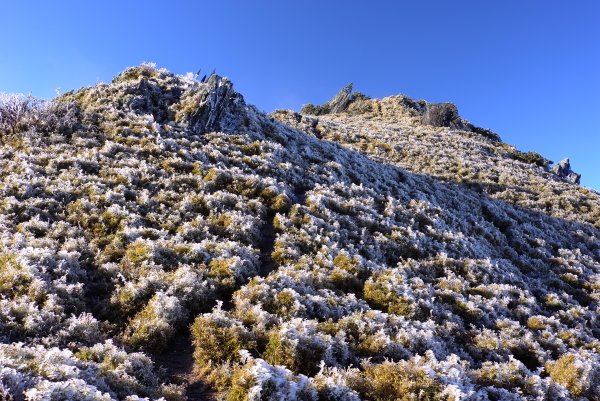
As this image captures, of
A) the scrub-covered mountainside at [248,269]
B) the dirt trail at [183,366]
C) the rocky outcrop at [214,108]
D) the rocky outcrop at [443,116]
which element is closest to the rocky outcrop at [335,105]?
the rocky outcrop at [443,116]

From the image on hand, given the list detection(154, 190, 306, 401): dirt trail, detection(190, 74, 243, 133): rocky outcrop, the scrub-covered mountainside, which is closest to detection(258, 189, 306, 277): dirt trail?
the scrub-covered mountainside

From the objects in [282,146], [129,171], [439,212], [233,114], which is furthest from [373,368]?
[233,114]

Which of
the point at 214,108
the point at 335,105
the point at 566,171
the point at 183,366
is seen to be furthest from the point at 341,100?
the point at 183,366

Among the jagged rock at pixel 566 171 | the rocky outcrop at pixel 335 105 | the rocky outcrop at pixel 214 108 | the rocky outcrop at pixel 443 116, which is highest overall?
the rocky outcrop at pixel 335 105

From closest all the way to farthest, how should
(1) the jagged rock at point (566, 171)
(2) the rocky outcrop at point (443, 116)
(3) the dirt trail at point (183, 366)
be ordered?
1. (3) the dirt trail at point (183, 366)
2. (1) the jagged rock at point (566, 171)
3. (2) the rocky outcrop at point (443, 116)

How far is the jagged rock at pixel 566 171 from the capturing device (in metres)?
50.0

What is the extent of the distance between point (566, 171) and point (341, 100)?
115 ft

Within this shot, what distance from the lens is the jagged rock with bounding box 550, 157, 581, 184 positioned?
50.0m

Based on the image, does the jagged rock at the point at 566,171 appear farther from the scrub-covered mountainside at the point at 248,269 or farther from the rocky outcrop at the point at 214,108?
the rocky outcrop at the point at 214,108

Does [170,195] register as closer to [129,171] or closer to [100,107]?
[129,171]

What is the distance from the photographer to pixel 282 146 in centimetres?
2638

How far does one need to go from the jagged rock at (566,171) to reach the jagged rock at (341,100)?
32125 mm

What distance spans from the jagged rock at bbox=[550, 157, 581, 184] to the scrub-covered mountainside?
24135mm

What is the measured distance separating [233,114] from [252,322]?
18.4 meters
